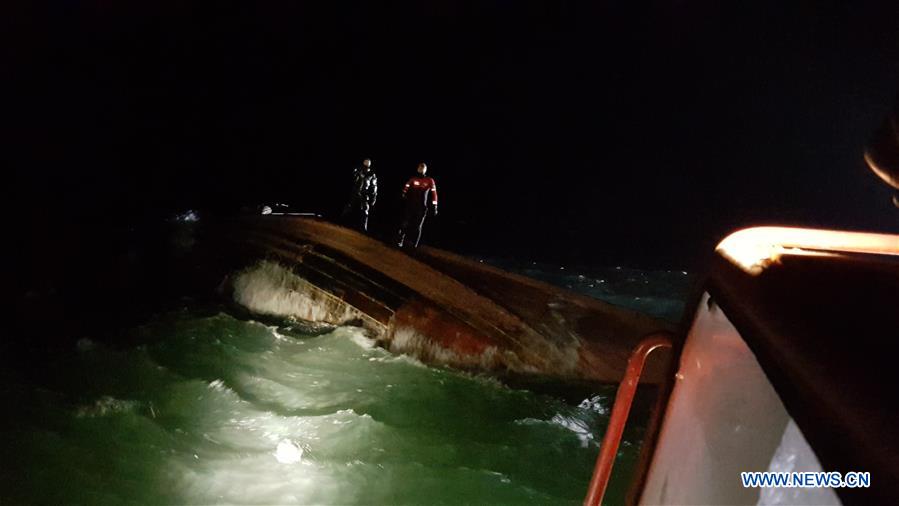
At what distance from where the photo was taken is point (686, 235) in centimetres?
5559

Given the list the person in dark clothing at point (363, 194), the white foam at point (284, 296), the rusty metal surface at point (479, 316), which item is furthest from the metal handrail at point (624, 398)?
the person in dark clothing at point (363, 194)

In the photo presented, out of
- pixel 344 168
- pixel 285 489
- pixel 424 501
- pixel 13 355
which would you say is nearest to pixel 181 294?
pixel 13 355

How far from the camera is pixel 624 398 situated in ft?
8.84

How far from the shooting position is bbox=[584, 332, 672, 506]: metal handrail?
8.73ft

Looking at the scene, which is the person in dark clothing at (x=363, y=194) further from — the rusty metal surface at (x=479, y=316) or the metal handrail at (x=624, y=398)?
the metal handrail at (x=624, y=398)

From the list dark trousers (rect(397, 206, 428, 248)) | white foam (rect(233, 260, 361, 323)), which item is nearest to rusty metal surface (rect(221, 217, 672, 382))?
white foam (rect(233, 260, 361, 323))

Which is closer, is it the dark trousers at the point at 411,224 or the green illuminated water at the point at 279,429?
the green illuminated water at the point at 279,429

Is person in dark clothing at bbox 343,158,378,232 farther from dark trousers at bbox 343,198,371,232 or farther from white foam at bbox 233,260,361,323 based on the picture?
white foam at bbox 233,260,361,323

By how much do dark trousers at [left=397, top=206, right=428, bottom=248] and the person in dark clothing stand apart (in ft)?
4.67

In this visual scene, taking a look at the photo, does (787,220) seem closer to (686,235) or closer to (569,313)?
(686,235)

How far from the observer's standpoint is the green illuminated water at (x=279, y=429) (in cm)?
681

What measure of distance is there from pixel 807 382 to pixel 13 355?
455 inches

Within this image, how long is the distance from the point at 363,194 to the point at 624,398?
1049 cm

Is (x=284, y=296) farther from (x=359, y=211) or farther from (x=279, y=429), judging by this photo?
(x=279, y=429)
